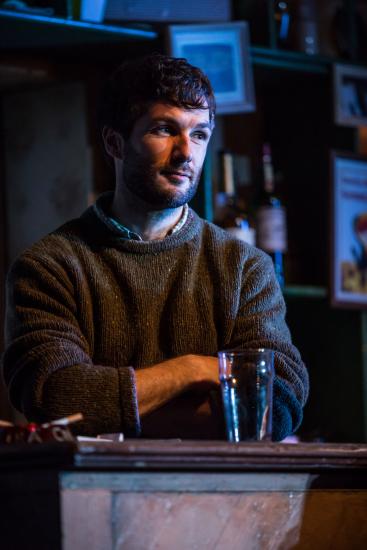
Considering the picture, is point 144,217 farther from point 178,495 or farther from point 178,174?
point 178,495

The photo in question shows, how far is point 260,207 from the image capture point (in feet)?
9.73

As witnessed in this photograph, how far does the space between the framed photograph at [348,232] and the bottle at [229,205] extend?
287 mm

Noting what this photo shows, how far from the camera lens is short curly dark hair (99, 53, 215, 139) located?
1897mm

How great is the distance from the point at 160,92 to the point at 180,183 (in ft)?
0.60

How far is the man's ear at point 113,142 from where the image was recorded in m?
2.02

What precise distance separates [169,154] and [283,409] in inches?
20.4

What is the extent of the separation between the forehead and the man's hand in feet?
1.56

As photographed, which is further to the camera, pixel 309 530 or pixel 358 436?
pixel 358 436

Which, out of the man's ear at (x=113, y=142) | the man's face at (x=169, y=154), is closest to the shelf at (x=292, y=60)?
the man's ear at (x=113, y=142)

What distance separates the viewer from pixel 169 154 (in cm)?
188

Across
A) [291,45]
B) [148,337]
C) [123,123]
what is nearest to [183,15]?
[291,45]

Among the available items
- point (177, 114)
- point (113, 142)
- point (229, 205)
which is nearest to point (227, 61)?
point (229, 205)

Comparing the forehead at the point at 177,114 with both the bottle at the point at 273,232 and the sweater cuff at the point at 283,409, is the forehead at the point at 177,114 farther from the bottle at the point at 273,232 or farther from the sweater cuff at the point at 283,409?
the bottle at the point at 273,232

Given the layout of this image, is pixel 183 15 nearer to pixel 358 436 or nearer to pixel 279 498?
pixel 358 436
